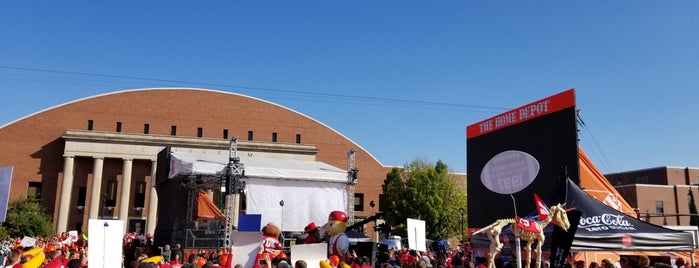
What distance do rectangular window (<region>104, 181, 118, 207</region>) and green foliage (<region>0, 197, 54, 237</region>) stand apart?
5.47m

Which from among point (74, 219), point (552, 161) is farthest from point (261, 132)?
point (552, 161)

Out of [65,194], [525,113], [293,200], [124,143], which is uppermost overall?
[124,143]

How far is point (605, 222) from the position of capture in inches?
416

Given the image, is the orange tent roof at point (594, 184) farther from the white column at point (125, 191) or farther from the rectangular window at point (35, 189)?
the rectangular window at point (35, 189)

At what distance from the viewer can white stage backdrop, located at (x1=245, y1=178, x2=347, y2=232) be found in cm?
2661

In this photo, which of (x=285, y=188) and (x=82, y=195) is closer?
(x=285, y=188)

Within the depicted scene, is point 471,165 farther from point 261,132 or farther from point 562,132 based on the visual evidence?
point 261,132

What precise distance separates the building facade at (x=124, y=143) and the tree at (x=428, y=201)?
25.1 ft

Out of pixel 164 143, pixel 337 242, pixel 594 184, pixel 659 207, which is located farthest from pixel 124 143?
pixel 659 207

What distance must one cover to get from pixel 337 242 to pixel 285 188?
538 inches

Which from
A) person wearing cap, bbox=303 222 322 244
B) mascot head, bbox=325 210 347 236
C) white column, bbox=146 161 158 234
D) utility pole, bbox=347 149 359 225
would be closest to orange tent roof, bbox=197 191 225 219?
utility pole, bbox=347 149 359 225

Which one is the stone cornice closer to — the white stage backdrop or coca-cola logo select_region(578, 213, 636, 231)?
the white stage backdrop

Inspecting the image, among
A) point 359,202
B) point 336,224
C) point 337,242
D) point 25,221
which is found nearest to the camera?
point 337,242

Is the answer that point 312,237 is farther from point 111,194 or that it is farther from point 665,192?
point 665,192
